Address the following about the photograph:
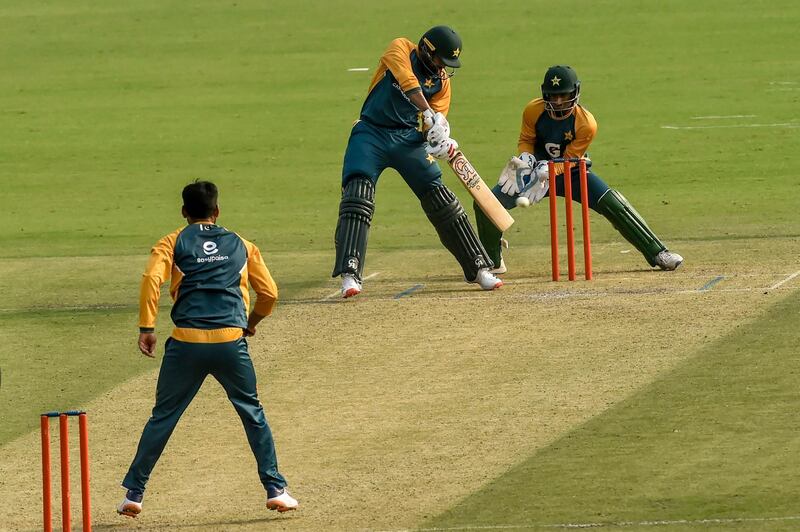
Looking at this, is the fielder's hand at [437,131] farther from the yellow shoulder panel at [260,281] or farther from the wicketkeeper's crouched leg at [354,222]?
the yellow shoulder panel at [260,281]

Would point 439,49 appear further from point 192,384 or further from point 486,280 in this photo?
point 192,384

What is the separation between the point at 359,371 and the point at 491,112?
669 inches

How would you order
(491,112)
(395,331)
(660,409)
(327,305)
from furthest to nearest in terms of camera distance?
(491,112) < (327,305) < (395,331) < (660,409)

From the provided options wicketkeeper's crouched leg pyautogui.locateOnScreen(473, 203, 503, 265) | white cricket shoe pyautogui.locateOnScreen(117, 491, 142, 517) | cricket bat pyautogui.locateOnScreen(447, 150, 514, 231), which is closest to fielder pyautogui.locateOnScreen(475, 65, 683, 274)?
wicketkeeper's crouched leg pyautogui.locateOnScreen(473, 203, 503, 265)

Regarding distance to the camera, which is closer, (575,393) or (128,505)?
(128,505)

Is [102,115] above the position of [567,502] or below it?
above

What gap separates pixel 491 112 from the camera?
3033 cm

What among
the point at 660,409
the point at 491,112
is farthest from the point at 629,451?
the point at 491,112

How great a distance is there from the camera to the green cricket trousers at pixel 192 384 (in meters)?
10.3

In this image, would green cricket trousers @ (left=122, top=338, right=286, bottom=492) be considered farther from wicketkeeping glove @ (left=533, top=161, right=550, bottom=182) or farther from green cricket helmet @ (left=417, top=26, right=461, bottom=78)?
wicketkeeping glove @ (left=533, top=161, right=550, bottom=182)

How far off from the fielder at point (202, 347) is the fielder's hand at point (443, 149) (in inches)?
226

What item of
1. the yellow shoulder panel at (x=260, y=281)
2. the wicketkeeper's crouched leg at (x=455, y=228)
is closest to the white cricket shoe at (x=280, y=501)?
the yellow shoulder panel at (x=260, y=281)

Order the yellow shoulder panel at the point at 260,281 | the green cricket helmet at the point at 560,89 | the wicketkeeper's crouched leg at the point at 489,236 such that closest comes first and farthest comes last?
the yellow shoulder panel at the point at 260,281 → the green cricket helmet at the point at 560,89 → the wicketkeeper's crouched leg at the point at 489,236

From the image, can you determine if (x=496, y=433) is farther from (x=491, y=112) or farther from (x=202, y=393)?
(x=491, y=112)
